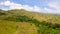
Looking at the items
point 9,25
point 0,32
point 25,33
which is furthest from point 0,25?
point 25,33

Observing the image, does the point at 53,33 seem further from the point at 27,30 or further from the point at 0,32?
the point at 0,32

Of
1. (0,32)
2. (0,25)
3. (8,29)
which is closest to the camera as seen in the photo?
(0,32)

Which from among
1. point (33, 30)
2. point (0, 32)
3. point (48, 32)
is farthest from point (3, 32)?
point (48, 32)

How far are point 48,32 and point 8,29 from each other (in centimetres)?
1374

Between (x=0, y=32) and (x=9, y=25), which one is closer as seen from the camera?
(x=0, y=32)

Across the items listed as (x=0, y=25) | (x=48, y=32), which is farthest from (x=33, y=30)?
(x=0, y=25)

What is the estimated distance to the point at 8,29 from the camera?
48.8 metres

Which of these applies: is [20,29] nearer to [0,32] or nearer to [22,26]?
[22,26]

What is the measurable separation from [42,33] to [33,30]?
3435 mm

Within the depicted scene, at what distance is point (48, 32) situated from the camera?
5012 cm

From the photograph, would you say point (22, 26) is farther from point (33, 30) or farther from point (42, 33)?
point (42, 33)

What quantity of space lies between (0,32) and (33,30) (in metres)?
11.8

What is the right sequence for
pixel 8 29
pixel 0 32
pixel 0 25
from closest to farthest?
1. pixel 0 32
2. pixel 8 29
3. pixel 0 25

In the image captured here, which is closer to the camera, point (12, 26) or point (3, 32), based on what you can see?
point (3, 32)
